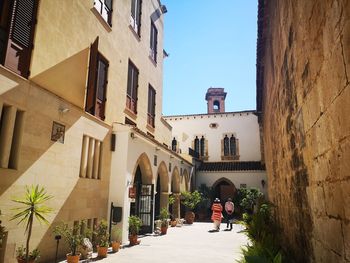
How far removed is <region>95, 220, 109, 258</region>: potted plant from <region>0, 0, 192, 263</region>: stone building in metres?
0.59

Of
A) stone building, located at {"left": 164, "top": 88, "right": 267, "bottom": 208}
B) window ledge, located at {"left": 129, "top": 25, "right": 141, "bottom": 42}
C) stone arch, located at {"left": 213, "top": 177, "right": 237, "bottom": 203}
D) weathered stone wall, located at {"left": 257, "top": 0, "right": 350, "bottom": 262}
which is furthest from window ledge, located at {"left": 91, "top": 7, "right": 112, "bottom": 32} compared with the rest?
stone arch, located at {"left": 213, "top": 177, "right": 237, "bottom": 203}

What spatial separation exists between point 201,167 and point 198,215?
5608mm

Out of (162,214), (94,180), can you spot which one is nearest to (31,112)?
(94,180)

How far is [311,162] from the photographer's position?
3156mm

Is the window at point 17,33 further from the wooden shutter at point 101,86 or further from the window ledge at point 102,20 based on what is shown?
the wooden shutter at point 101,86

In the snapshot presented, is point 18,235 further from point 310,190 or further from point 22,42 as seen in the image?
point 310,190

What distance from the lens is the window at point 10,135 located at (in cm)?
615

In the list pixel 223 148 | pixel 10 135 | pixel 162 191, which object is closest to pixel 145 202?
pixel 162 191

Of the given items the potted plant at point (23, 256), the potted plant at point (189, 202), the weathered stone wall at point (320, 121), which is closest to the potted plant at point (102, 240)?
the potted plant at point (23, 256)

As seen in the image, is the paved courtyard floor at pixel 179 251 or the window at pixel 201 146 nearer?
the paved courtyard floor at pixel 179 251

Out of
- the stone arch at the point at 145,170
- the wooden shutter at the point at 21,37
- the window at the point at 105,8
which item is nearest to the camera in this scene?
the wooden shutter at the point at 21,37

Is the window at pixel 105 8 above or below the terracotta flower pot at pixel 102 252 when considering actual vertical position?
above

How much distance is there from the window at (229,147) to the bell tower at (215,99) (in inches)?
231

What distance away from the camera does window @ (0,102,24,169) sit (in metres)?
6.15
